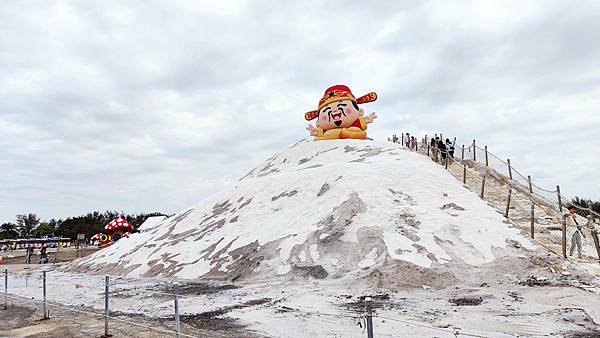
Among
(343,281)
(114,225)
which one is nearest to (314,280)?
(343,281)

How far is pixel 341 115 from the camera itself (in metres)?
23.9

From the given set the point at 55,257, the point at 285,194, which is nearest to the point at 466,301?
the point at 285,194

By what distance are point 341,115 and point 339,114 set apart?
0.44 ft

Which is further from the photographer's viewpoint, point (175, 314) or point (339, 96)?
point (339, 96)

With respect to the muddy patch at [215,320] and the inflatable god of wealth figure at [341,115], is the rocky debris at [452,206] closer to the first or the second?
the muddy patch at [215,320]

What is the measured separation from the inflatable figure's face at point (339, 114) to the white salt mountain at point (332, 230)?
368cm

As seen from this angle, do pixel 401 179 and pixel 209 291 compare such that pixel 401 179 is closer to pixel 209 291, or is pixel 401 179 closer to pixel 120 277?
pixel 209 291

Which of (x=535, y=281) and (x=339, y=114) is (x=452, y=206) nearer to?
(x=535, y=281)

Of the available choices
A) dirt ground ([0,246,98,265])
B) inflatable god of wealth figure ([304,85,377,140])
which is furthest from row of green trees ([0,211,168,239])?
inflatable god of wealth figure ([304,85,377,140])

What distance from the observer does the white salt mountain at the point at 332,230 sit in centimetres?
1179

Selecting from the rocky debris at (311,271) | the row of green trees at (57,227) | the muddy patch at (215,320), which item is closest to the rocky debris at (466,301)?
the rocky debris at (311,271)

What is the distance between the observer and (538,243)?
40.2 feet

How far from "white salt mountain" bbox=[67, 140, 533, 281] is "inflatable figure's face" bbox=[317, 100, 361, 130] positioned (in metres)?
3.68

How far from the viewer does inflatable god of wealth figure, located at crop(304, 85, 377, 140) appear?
23750 millimetres
